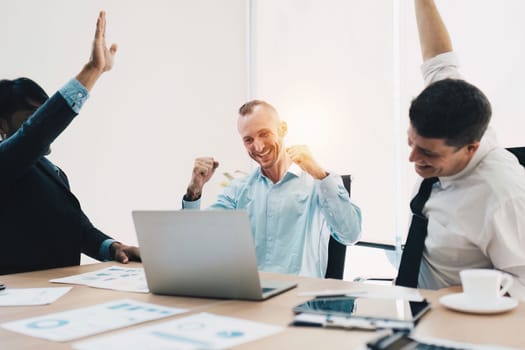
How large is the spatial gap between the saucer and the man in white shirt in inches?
12.3

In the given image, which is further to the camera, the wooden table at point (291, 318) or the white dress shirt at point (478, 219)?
the white dress shirt at point (478, 219)

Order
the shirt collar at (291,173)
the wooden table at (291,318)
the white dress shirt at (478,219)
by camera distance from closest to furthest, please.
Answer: the wooden table at (291,318)
the white dress shirt at (478,219)
the shirt collar at (291,173)

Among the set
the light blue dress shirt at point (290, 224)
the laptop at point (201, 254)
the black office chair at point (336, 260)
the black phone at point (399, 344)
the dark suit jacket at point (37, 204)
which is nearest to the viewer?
the black phone at point (399, 344)

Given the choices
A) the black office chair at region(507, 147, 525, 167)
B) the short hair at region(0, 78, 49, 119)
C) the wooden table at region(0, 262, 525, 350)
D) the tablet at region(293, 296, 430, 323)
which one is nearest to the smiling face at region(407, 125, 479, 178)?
the black office chair at region(507, 147, 525, 167)

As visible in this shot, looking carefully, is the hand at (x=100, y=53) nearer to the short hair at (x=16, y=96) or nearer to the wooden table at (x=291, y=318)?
the short hair at (x=16, y=96)

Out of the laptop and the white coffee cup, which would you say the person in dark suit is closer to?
the laptop

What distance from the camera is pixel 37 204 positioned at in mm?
1699

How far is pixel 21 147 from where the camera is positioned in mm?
1522

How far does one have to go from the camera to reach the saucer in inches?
38.1

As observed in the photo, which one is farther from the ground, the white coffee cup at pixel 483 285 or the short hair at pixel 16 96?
the short hair at pixel 16 96

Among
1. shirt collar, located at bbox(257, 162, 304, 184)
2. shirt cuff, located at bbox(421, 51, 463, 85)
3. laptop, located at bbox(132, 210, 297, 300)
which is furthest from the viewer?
shirt collar, located at bbox(257, 162, 304, 184)

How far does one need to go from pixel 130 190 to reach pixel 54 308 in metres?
2.31

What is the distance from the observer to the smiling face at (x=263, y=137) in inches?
86.8

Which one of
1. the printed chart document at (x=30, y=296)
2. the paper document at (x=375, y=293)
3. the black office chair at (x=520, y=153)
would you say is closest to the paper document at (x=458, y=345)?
the paper document at (x=375, y=293)
